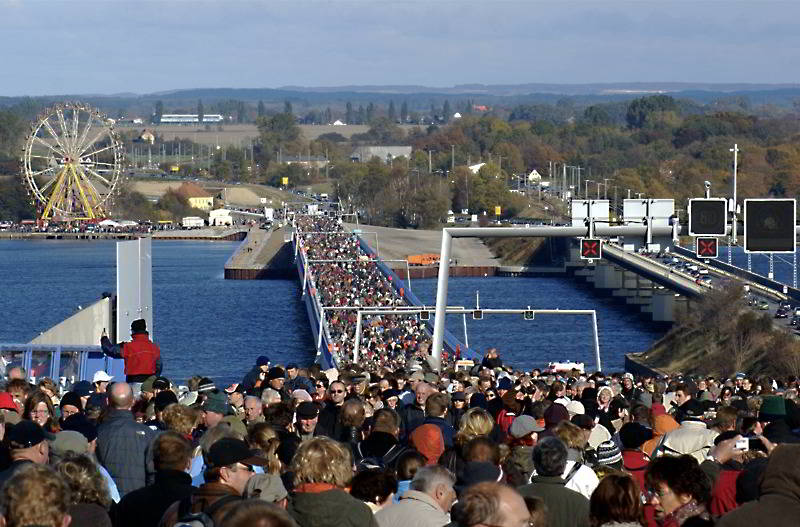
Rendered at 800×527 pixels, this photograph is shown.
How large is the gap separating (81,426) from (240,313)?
70188 mm

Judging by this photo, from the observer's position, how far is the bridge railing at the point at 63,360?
15492mm

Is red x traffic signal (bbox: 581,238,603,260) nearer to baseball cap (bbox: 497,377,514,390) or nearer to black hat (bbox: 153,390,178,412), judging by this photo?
baseball cap (bbox: 497,377,514,390)

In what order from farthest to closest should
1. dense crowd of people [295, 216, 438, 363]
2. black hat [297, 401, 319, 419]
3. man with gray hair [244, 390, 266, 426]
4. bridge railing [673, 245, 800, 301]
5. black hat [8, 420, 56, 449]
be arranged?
bridge railing [673, 245, 800, 301]
dense crowd of people [295, 216, 438, 363]
man with gray hair [244, 390, 266, 426]
black hat [297, 401, 319, 419]
black hat [8, 420, 56, 449]

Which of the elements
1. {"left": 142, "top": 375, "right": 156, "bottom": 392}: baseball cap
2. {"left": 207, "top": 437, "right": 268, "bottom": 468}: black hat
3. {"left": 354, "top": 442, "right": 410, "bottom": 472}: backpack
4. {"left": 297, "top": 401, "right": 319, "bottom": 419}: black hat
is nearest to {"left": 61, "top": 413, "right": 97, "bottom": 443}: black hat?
{"left": 297, "top": 401, "right": 319, "bottom": 419}: black hat

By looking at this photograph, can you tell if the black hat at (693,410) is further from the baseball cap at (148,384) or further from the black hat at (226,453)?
the black hat at (226,453)

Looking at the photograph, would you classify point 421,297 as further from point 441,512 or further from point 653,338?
point 441,512

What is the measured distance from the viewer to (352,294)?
6425cm

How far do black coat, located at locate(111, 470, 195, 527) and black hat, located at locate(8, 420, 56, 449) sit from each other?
2.14 feet

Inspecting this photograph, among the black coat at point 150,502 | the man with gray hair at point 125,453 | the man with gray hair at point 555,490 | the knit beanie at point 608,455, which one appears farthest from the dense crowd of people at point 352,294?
the black coat at point 150,502

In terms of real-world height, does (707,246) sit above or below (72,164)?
above

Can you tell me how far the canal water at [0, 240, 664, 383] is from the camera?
59875mm

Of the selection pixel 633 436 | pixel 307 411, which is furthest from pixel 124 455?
pixel 633 436

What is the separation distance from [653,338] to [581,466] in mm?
65619

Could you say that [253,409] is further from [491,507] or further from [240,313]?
[240,313]
